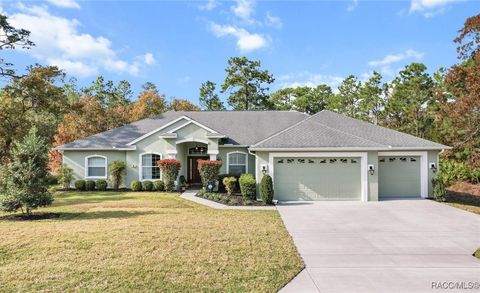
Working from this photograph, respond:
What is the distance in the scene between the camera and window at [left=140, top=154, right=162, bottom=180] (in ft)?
67.2

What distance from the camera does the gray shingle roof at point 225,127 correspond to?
2106 cm

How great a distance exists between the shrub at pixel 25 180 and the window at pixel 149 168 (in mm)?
8124

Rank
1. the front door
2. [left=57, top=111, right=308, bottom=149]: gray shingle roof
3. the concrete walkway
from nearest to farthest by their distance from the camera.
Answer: the concrete walkway → [left=57, top=111, right=308, bottom=149]: gray shingle roof → the front door

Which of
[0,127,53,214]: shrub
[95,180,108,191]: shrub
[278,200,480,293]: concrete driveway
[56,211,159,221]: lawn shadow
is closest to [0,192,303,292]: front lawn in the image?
[56,211,159,221]: lawn shadow

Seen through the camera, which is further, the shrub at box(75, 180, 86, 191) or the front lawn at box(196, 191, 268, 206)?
the shrub at box(75, 180, 86, 191)

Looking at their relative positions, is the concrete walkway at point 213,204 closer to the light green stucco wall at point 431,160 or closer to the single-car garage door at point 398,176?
the single-car garage door at point 398,176

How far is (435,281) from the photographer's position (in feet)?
19.7

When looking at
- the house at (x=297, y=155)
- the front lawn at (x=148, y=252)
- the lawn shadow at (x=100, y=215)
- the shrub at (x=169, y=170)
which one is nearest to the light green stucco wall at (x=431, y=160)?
the house at (x=297, y=155)

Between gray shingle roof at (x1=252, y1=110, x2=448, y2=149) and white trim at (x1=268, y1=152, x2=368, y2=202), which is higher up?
gray shingle roof at (x1=252, y1=110, x2=448, y2=149)

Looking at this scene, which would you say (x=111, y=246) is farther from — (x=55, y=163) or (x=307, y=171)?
(x=55, y=163)

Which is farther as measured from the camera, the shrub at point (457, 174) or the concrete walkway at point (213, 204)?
the shrub at point (457, 174)

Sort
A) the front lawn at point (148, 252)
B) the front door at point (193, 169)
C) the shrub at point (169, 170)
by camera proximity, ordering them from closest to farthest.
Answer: the front lawn at point (148, 252) < the shrub at point (169, 170) < the front door at point (193, 169)

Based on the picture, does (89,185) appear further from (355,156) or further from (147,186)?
(355,156)

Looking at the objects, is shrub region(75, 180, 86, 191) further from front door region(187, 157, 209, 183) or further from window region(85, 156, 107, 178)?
front door region(187, 157, 209, 183)
